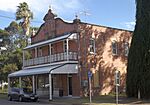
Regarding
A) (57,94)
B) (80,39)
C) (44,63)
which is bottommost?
(57,94)

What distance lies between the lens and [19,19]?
68.4 m

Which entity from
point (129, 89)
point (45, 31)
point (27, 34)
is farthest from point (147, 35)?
point (27, 34)

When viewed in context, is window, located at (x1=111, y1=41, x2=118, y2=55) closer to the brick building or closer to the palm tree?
the brick building

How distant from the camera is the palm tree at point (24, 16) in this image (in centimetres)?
6754

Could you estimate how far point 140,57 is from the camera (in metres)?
32.2

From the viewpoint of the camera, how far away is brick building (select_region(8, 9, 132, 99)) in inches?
1515

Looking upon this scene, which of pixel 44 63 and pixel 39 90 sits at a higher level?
pixel 44 63

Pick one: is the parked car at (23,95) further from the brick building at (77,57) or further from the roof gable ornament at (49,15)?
the roof gable ornament at (49,15)

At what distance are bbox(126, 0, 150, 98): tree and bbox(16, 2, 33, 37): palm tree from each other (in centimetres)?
3757

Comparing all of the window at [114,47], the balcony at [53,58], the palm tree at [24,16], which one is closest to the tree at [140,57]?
the balcony at [53,58]

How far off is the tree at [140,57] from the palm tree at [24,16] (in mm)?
37567

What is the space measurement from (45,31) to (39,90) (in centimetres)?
780

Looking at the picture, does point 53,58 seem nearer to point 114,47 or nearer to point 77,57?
point 77,57

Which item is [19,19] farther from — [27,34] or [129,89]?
[129,89]
